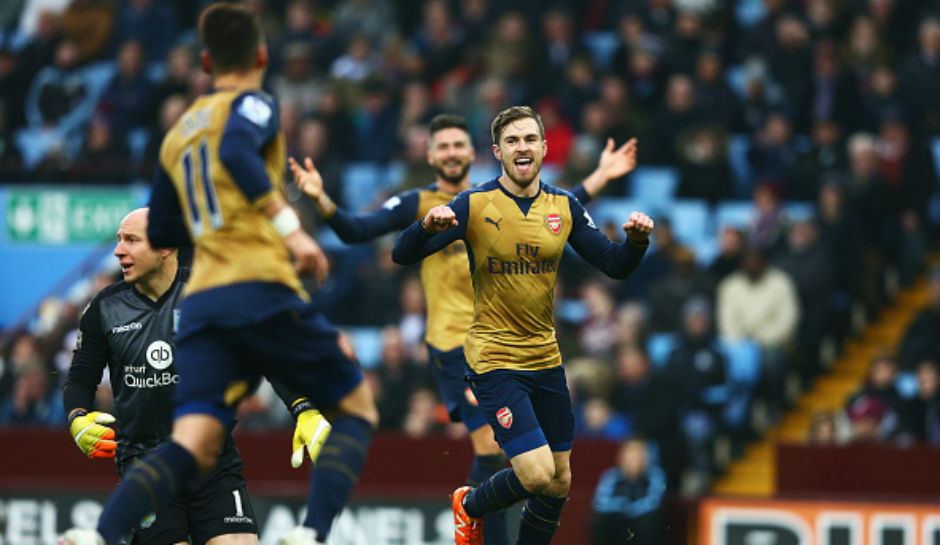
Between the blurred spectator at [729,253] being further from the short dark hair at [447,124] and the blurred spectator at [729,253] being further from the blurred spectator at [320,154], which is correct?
the short dark hair at [447,124]

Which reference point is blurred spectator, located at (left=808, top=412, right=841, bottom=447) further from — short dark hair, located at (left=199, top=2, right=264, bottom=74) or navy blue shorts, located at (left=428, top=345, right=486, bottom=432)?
short dark hair, located at (left=199, top=2, right=264, bottom=74)

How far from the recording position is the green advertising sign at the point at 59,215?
695 inches

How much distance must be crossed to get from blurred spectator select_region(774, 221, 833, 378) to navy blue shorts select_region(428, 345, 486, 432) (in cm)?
655

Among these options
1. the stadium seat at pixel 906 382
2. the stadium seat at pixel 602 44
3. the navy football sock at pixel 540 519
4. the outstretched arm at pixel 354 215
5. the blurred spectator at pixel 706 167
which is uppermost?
the stadium seat at pixel 602 44

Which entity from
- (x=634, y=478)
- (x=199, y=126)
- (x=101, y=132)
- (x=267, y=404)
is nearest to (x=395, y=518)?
(x=634, y=478)

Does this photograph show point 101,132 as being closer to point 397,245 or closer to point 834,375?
point 834,375

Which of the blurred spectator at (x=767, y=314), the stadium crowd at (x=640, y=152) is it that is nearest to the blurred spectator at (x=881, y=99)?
the stadium crowd at (x=640, y=152)

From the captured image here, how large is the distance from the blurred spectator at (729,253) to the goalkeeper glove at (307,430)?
8.29 m

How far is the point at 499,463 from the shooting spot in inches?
338

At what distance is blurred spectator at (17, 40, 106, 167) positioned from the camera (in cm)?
1902

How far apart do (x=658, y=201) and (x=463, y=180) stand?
749 centimetres

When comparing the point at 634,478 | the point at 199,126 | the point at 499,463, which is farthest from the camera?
the point at 634,478

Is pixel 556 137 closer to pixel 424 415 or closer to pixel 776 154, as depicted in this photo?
pixel 776 154

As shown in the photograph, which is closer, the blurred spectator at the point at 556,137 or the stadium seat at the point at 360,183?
the blurred spectator at the point at 556,137
